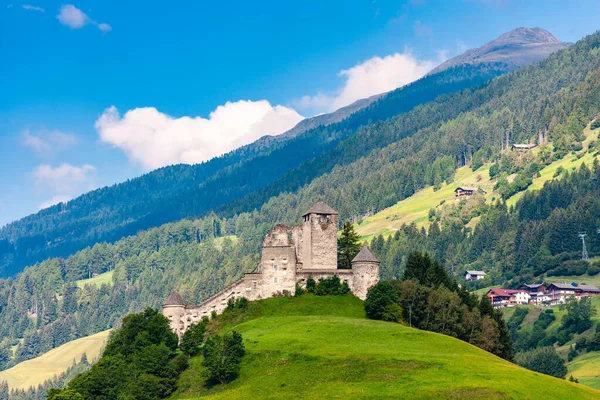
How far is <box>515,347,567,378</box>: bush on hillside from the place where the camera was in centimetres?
15575

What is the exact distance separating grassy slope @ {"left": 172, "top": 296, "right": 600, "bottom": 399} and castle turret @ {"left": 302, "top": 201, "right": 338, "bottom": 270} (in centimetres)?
1686

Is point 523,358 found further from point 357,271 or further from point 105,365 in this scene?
point 105,365

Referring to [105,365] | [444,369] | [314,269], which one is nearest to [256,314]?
[314,269]

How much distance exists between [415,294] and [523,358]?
64786mm

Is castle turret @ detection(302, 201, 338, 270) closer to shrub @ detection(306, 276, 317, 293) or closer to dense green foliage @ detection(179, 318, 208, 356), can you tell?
shrub @ detection(306, 276, 317, 293)

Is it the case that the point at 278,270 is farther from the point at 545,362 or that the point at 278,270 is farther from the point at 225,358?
the point at 545,362

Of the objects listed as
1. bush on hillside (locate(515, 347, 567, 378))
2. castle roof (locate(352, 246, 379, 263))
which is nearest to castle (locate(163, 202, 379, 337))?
castle roof (locate(352, 246, 379, 263))

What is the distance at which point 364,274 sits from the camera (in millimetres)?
113062

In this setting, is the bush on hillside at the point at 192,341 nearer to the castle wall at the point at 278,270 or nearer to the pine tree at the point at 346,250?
the castle wall at the point at 278,270

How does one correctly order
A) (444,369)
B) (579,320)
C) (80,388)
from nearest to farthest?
(444,369) → (80,388) → (579,320)

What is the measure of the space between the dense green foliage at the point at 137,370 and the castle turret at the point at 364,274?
1057 inches

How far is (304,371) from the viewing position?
3174 inches

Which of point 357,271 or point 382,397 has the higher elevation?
point 357,271

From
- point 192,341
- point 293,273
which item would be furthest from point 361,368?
point 293,273
